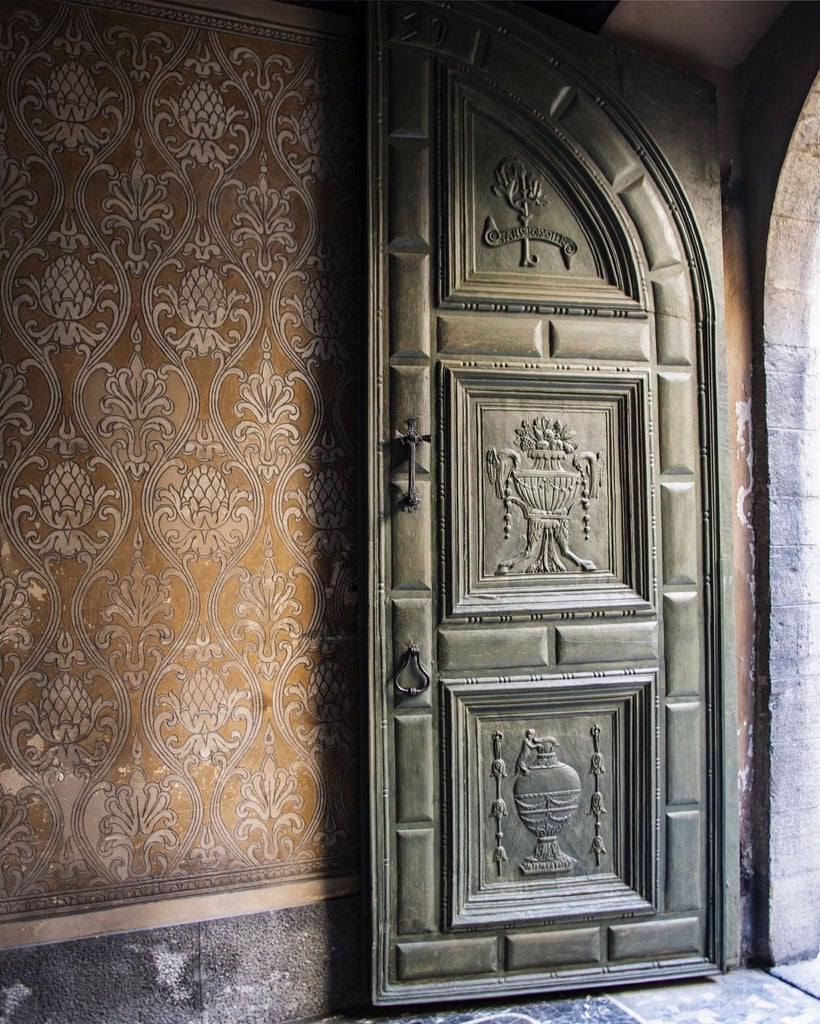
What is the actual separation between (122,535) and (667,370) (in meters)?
1.48

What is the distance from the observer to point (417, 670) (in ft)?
6.38

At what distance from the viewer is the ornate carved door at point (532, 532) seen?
1.95 metres

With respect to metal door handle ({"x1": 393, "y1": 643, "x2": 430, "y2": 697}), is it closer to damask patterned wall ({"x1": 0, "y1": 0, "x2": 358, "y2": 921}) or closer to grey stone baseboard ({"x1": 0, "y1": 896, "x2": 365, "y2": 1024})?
damask patterned wall ({"x1": 0, "y1": 0, "x2": 358, "y2": 921})

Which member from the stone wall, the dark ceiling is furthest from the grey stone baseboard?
the dark ceiling

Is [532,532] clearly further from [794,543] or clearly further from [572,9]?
[572,9]

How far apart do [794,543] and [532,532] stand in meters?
0.79

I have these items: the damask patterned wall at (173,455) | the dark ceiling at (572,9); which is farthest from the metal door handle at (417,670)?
the dark ceiling at (572,9)

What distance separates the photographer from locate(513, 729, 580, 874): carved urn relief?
202 centimetres

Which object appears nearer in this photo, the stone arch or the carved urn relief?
the carved urn relief

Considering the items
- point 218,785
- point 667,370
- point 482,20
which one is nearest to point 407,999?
point 218,785

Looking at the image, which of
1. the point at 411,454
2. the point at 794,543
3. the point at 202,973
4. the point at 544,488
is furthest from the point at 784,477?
the point at 202,973

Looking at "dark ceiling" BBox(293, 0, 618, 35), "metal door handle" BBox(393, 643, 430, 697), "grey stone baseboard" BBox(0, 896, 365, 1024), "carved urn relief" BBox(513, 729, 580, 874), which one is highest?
"dark ceiling" BBox(293, 0, 618, 35)

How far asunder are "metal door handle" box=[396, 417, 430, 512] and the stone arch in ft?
3.35

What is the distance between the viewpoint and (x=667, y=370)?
84.3 inches
